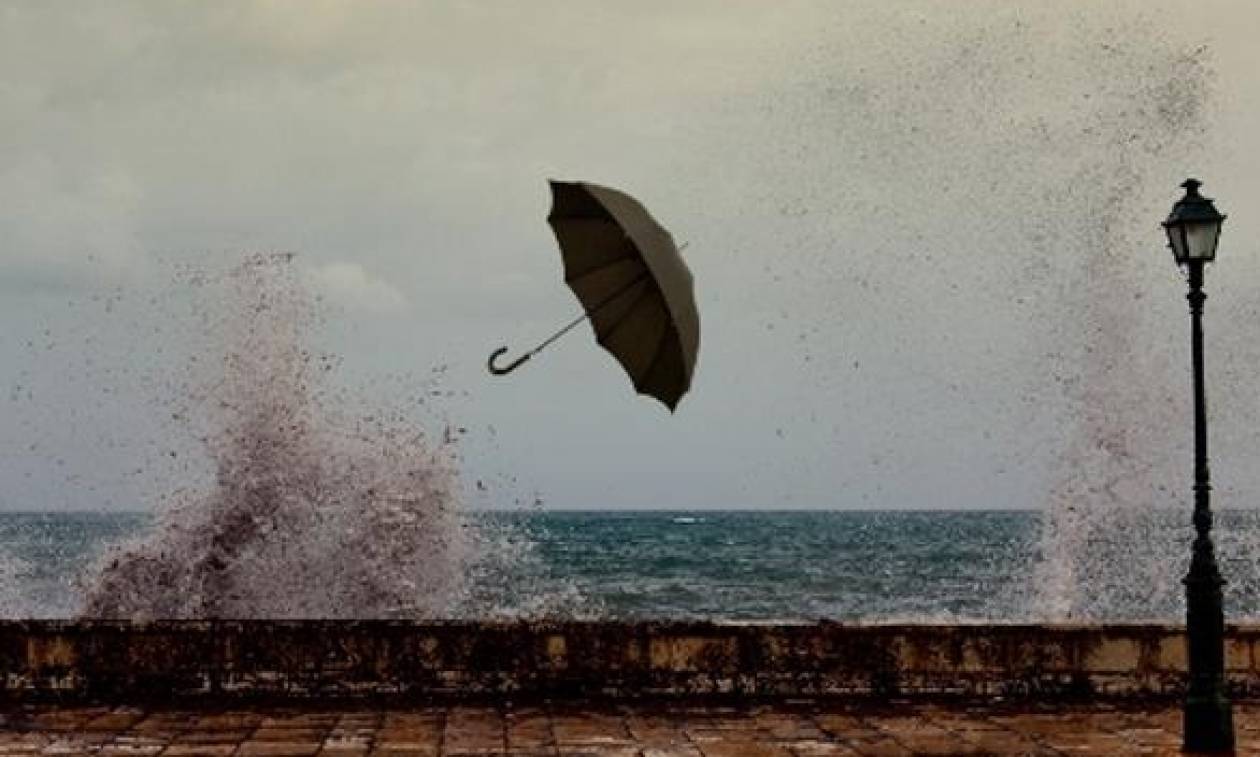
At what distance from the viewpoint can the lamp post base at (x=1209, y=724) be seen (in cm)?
791

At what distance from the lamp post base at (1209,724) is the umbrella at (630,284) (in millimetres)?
3330

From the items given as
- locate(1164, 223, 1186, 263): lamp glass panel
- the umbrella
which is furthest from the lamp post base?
the umbrella

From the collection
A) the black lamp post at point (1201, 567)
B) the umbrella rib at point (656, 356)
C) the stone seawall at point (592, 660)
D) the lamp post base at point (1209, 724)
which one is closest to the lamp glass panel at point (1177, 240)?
the black lamp post at point (1201, 567)

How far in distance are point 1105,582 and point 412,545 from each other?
3192 cm

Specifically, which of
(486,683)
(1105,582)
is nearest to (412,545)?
(486,683)

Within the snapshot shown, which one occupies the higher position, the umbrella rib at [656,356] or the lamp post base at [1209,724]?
the umbrella rib at [656,356]

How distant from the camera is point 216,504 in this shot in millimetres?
16719

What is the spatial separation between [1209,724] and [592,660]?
143 inches

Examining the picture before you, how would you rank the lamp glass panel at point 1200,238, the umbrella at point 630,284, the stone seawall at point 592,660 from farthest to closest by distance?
the stone seawall at point 592,660 → the lamp glass panel at point 1200,238 → the umbrella at point 630,284

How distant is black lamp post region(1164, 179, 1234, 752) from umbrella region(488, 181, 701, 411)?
2867mm

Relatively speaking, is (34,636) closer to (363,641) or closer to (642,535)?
(363,641)

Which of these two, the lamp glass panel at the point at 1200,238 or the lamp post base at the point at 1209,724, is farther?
the lamp glass panel at the point at 1200,238

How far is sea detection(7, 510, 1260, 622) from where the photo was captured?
1401 inches

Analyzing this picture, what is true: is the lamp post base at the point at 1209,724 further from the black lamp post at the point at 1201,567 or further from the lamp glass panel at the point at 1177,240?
the lamp glass panel at the point at 1177,240
